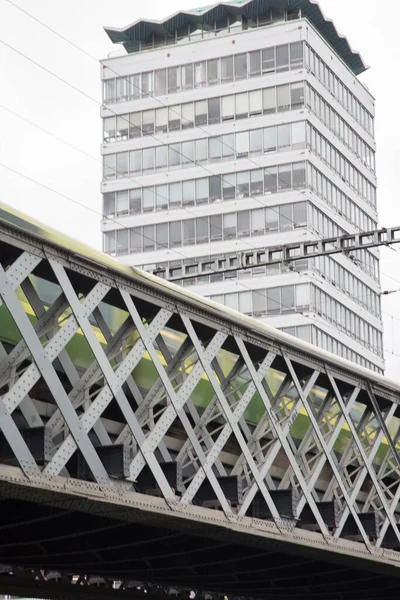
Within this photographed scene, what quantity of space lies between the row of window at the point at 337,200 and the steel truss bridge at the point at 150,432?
6337 cm

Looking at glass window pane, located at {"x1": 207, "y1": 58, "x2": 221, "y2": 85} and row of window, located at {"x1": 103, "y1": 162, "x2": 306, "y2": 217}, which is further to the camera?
glass window pane, located at {"x1": 207, "y1": 58, "x2": 221, "y2": 85}

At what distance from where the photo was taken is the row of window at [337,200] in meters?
90.9

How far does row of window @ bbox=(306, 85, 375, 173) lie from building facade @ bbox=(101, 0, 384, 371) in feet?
0.50

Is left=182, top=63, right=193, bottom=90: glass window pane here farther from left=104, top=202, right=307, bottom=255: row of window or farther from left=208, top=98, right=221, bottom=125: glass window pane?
left=104, top=202, right=307, bottom=255: row of window

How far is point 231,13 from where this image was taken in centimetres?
9650

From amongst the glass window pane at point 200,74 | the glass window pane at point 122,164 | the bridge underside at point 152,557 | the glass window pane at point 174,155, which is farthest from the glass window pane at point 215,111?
the bridge underside at point 152,557

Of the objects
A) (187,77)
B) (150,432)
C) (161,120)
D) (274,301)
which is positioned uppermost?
(187,77)

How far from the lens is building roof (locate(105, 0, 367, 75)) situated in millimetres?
94750

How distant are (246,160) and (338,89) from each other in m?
10.8

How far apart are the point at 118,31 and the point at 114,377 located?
281 ft

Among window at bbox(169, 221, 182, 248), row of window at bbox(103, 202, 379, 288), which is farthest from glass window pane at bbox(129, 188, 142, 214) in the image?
window at bbox(169, 221, 182, 248)

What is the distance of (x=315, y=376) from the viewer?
900 inches

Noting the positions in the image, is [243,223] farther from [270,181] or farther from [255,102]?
[255,102]

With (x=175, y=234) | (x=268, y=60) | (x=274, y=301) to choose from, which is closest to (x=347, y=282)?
(x=274, y=301)
